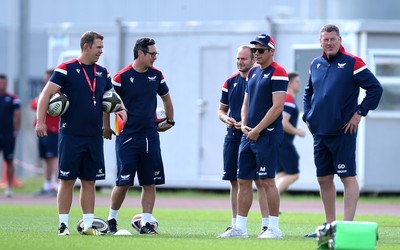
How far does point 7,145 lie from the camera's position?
23656 millimetres

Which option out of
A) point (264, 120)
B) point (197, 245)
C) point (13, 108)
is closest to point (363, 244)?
point (197, 245)

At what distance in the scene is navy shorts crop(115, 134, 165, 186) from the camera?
45.7 feet

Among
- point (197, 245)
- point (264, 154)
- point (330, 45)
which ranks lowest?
point (197, 245)

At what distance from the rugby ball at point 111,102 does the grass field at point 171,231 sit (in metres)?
1.52

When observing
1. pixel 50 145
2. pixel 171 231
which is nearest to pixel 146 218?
pixel 171 231

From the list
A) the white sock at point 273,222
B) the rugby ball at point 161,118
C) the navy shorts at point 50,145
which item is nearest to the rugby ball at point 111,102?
the rugby ball at point 161,118

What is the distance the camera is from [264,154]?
13.2 metres

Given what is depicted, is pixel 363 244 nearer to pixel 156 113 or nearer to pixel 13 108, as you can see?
pixel 156 113

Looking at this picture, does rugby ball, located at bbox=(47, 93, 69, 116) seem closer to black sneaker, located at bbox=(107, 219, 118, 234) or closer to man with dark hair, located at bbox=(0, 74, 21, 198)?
black sneaker, located at bbox=(107, 219, 118, 234)

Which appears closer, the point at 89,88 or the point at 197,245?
the point at 197,245

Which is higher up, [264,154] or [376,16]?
[376,16]

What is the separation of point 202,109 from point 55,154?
3193mm

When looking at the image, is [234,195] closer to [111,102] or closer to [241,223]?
[241,223]

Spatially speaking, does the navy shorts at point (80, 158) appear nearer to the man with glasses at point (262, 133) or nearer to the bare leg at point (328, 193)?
the man with glasses at point (262, 133)
